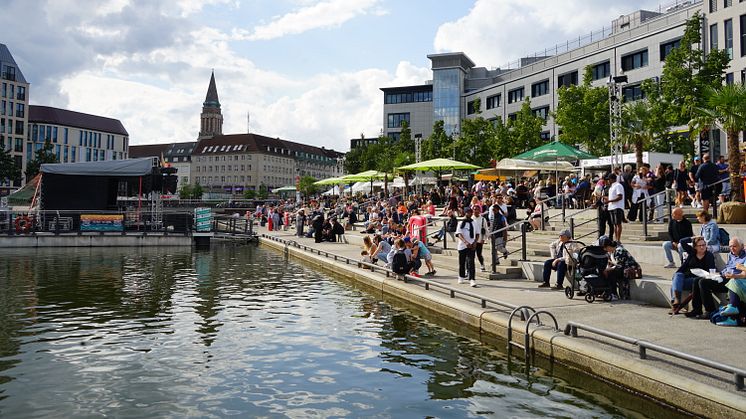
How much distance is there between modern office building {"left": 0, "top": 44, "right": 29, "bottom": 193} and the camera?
313ft

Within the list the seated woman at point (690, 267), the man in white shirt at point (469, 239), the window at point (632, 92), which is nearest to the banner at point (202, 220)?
the man in white shirt at point (469, 239)

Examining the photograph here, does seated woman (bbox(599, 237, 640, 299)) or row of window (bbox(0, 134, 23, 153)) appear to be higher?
row of window (bbox(0, 134, 23, 153))

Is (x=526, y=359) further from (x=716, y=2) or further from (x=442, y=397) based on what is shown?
(x=716, y=2)

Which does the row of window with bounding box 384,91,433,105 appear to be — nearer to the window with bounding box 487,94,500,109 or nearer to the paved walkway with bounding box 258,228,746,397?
the window with bounding box 487,94,500,109

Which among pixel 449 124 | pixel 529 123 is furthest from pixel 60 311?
pixel 449 124

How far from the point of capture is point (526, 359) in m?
8.34

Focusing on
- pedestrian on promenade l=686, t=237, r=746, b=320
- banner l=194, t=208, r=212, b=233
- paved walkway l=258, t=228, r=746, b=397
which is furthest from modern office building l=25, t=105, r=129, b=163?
pedestrian on promenade l=686, t=237, r=746, b=320

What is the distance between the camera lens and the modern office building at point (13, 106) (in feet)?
313

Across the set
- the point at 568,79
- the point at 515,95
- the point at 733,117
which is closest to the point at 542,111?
the point at 568,79

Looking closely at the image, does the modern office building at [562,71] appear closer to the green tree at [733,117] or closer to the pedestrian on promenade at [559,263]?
the green tree at [733,117]

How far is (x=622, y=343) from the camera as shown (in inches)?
300

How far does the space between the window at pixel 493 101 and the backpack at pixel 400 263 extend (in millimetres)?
57809

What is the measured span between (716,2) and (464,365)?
136 feet

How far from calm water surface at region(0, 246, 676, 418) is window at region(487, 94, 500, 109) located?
191 ft
